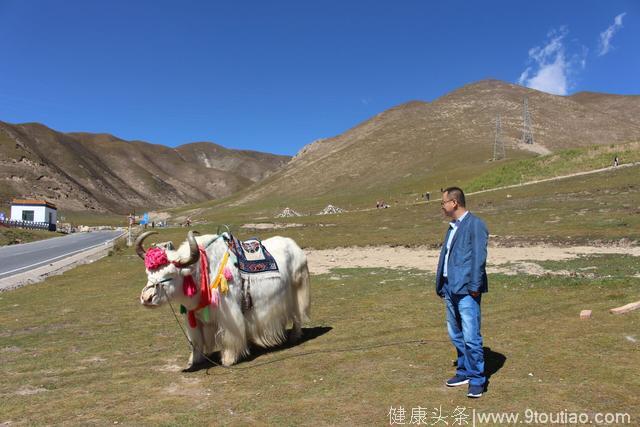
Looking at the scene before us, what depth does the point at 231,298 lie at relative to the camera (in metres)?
7.97

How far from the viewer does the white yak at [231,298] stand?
720 cm

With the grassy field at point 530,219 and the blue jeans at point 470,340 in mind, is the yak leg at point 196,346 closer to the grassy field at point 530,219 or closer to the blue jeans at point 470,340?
the blue jeans at point 470,340

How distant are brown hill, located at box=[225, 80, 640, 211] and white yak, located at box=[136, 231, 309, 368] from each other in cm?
6476

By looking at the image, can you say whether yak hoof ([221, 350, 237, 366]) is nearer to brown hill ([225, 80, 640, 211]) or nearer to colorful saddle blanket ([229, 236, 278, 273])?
colorful saddle blanket ([229, 236, 278, 273])

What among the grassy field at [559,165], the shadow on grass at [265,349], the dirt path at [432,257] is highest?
the grassy field at [559,165]

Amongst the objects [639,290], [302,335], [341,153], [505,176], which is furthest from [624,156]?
[341,153]

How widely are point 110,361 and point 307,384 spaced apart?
3879 mm

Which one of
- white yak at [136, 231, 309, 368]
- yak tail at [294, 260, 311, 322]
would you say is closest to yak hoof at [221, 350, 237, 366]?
white yak at [136, 231, 309, 368]

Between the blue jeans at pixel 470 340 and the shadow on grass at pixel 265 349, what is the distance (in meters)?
3.52

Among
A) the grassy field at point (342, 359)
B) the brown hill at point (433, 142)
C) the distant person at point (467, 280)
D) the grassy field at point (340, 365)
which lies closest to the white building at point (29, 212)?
the brown hill at point (433, 142)

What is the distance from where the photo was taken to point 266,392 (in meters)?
A: 6.26

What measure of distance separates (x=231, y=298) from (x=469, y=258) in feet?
13.4

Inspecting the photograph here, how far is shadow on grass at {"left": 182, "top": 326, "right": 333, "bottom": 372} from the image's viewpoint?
7748 mm

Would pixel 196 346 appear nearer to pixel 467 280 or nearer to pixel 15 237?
pixel 467 280
